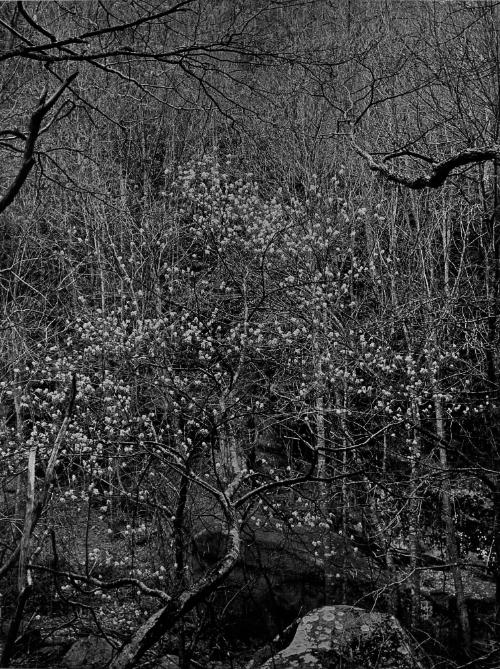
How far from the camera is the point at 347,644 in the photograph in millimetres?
5824

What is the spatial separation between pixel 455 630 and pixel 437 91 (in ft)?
35.4

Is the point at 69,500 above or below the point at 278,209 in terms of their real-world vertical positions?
below

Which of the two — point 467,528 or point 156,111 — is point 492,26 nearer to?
point 467,528

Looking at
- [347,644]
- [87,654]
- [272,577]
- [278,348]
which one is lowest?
[87,654]

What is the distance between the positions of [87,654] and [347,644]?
17.5 feet

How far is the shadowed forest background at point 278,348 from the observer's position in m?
10.2

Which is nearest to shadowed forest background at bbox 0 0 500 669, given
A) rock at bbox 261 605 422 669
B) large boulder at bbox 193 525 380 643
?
large boulder at bbox 193 525 380 643

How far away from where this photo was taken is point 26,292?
52.3 feet

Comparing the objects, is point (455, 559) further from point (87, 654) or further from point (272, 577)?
point (87, 654)

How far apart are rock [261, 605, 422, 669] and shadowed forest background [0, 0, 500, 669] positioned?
2037 millimetres

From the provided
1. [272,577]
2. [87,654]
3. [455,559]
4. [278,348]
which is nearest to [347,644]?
[87,654]

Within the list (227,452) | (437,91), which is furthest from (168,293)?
(437,91)

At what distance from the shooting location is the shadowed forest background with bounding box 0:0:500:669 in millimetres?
10211

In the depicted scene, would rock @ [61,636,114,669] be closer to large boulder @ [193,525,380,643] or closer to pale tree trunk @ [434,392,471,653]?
large boulder @ [193,525,380,643]
